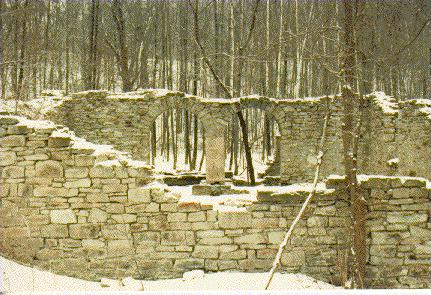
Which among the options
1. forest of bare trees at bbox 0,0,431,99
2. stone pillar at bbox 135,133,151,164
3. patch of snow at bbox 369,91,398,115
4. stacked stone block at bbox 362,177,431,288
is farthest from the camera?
forest of bare trees at bbox 0,0,431,99

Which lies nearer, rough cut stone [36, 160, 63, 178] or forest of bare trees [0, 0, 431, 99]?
rough cut stone [36, 160, 63, 178]

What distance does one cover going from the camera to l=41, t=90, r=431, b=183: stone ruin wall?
1195 centimetres

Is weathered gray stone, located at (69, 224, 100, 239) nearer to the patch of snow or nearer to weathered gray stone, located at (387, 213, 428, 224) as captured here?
weathered gray stone, located at (387, 213, 428, 224)

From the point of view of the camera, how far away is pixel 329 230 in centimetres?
537

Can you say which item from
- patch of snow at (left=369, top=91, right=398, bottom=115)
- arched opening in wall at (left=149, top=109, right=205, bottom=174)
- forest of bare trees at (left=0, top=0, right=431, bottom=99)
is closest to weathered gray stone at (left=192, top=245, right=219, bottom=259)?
patch of snow at (left=369, top=91, right=398, bottom=115)

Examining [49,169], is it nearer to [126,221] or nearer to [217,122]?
[126,221]

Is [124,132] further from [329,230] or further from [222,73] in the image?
[222,73]

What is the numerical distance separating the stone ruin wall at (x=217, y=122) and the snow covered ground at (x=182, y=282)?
6.48m

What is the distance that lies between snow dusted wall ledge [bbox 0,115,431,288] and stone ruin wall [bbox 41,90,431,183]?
6.29 metres

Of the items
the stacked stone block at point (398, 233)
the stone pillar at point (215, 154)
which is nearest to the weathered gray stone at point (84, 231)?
the stacked stone block at point (398, 233)

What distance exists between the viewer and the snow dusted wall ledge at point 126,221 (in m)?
5.37

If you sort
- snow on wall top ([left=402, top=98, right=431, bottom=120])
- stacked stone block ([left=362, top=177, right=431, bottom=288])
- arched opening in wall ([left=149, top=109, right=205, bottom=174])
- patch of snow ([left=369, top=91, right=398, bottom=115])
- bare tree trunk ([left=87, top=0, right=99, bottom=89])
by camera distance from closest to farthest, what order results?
stacked stone block ([left=362, top=177, right=431, bottom=288]), snow on wall top ([left=402, top=98, right=431, bottom=120]), patch of snow ([left=369, top=91, right=398, bottom=115]), bare tree trunk ([left=87, top=0, right=99, bottom=89]), arched opening in wall ([left=149, top=109, right=205, bottom=174])

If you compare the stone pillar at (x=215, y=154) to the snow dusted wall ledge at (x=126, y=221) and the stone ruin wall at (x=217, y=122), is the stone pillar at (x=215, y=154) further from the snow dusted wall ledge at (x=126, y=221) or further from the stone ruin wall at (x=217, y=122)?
the snow dusted wall ledge at (x=126, y=221)

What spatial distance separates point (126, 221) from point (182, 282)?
3.82 ft
